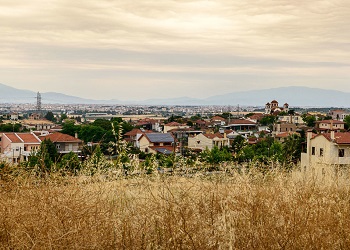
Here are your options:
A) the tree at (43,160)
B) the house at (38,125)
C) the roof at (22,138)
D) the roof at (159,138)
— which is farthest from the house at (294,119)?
the tree at (43,160)

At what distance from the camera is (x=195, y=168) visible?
561cm

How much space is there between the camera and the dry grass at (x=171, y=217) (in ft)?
10.5

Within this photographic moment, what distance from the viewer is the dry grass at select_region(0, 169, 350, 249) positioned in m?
3.19

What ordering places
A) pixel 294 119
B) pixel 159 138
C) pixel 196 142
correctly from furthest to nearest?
pixel 294 119 → pixel 159 138 → pixel 196 142

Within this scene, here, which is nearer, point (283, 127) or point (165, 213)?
point (165, 213)

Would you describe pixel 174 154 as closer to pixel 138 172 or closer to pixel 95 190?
pixel 138 172

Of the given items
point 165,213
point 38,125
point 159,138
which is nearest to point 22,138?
point 159,138

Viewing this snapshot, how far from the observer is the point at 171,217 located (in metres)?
3.59

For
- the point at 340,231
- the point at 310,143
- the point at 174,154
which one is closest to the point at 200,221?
the point at 340,231

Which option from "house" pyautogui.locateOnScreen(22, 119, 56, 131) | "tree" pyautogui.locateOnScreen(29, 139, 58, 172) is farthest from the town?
"house" pyautogui.locateOnScreen(22, 119, 56, 131)

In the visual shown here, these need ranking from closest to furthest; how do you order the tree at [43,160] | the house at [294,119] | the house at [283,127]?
the tree at [43,160] → the house at [283,127] → the house at [294,119]

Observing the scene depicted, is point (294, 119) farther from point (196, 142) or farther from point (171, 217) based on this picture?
point (171, 217)

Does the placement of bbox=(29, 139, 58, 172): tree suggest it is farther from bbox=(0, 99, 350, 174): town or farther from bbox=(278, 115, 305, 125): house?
bbox=(278, 115, 305, 125): house

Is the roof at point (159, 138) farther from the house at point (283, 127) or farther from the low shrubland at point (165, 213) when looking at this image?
the low shrubland at point (165, 213)
